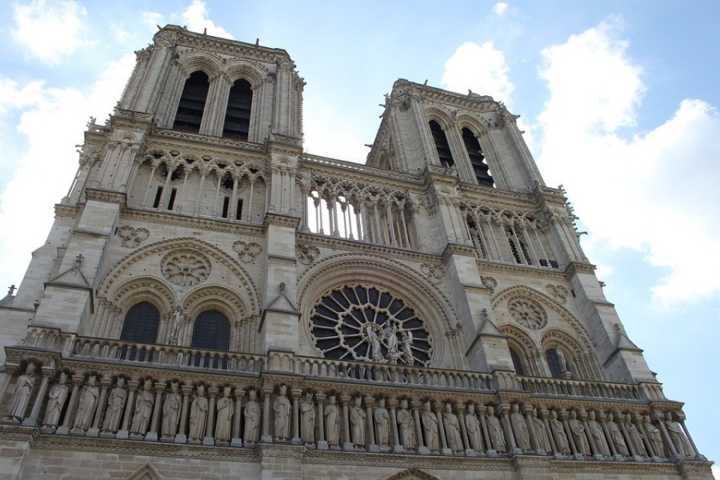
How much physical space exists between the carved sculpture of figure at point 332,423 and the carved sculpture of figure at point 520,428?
431 cm

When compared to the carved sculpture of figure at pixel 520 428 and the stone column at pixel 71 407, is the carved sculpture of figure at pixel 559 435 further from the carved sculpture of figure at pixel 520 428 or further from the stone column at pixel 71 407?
the stone column at pixel 71 407

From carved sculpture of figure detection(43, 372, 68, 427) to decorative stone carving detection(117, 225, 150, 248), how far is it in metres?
4.80

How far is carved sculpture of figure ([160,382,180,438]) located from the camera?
37.6 feet

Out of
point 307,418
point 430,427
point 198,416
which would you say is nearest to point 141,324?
point 198,416

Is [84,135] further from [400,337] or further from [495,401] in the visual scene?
[495,401]

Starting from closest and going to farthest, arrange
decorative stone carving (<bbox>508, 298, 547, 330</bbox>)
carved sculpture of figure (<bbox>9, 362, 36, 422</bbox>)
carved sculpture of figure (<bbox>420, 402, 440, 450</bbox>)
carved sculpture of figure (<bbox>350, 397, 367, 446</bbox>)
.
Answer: carved sculpture of figure (<bbox>9, 362, 36, 422</bbox>), carved sculpture of figure (<bbox>350, 397, 367, 446</bbox>), carved sculpture of figure (<bbox>420, 402, 440, 450</bbox>), decorative stone carving (<bbox>508, 298, 547, 330</bbox>)

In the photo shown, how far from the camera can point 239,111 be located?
77.1 ft

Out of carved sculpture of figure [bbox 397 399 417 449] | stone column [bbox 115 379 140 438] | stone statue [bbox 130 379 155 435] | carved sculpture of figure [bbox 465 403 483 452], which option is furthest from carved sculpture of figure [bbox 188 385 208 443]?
carved sculpture of figure [bbox 465 403 483 452]

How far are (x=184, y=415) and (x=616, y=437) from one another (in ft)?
34.5

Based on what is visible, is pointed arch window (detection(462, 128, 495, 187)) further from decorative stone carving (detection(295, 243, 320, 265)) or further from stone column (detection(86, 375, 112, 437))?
stone column (detection(86, 375, 112, 437))

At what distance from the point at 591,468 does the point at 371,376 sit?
559cm

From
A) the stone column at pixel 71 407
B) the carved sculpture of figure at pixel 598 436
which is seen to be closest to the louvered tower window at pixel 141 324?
the stone column at pixel 71 407

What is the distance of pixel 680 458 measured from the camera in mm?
14555

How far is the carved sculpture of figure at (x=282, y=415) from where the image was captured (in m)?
11.8
